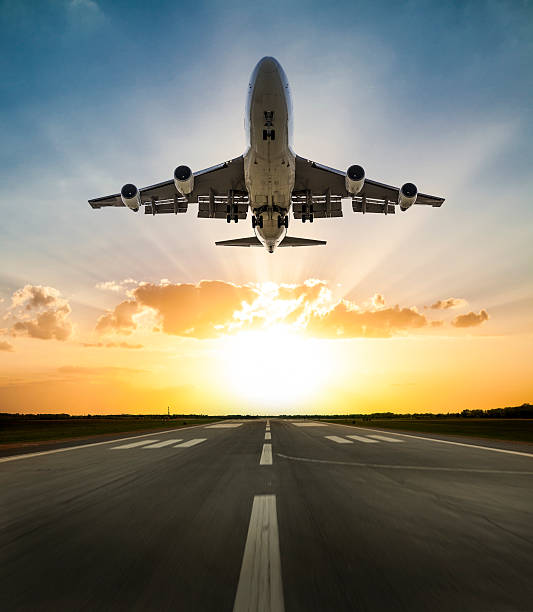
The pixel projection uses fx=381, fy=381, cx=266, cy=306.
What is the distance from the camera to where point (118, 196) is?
27.7 m

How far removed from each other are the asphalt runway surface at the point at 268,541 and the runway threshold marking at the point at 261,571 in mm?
15

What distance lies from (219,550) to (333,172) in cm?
2467

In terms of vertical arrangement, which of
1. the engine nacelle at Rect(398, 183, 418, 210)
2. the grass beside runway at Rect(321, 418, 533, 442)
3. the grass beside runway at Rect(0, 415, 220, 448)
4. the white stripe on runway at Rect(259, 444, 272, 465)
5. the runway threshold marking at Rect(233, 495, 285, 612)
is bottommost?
the grass beside runway at Rect(0, 415, 220, 448)

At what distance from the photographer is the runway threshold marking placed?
99.0 inches

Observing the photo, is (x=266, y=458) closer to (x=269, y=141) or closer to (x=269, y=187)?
(x=269, y=141)

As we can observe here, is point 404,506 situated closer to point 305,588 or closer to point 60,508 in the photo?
point 305,588

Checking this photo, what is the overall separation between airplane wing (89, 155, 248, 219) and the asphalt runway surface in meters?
22.0

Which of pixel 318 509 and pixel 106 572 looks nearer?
pixel 106 572

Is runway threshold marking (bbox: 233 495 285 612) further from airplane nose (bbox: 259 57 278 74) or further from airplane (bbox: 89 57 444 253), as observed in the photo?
airplane nose (bbox: 259 57 278 74)

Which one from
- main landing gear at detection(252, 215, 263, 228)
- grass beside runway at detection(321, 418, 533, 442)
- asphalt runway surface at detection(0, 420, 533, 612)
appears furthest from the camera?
main landing gear at detection(252, 215, 263, 228)

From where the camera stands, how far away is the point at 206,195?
96.4ft

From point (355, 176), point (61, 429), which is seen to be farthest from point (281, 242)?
point (61, 429)

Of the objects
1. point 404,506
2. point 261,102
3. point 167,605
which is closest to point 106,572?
point 167,605

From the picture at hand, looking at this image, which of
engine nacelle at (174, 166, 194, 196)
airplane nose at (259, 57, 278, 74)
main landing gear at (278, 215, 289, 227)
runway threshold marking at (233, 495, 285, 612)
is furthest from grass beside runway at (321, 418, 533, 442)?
engine nacelle at (174, 166, 194, 196)
